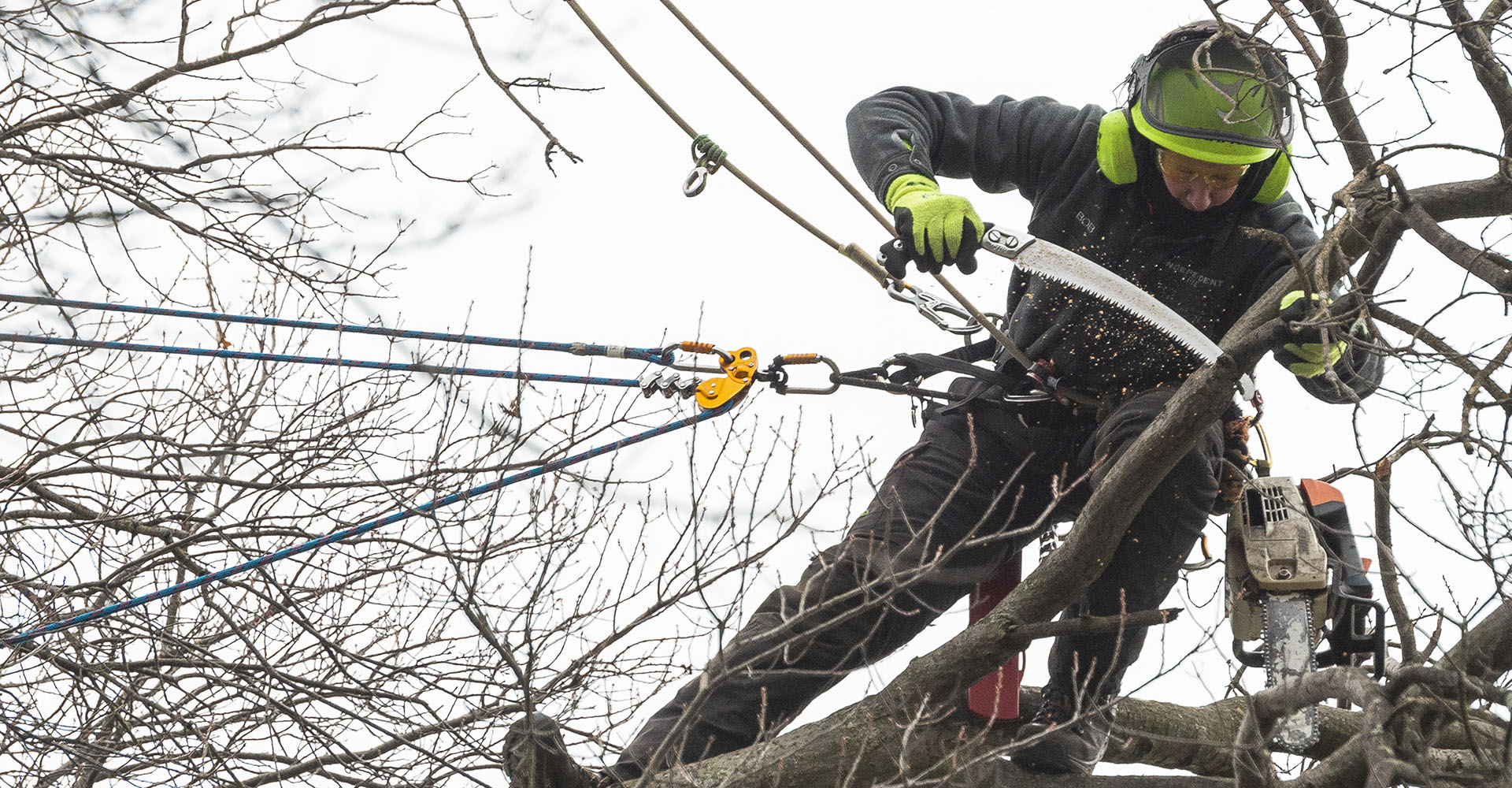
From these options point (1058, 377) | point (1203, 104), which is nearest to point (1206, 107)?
point (1203, 104)

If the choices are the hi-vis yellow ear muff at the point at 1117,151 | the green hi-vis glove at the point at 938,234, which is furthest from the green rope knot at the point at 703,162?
the hi-vis yellow ear muff at the point at 1117,151

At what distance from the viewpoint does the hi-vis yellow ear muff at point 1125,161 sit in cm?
396

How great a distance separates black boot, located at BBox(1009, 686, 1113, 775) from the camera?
3.88 meters

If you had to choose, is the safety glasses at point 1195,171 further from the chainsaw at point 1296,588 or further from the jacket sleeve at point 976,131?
the chainsaw at point 1296,588

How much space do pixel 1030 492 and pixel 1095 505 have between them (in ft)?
2.45

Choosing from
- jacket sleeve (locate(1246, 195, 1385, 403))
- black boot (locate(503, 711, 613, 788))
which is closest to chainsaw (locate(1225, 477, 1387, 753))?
jacket sleeve (locate(1246, 195, 1385, 403))

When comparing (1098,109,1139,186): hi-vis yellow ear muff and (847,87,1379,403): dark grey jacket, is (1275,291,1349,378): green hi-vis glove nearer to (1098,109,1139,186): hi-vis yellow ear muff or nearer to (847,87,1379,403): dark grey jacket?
(847,87,1379,403): dark grey jacket

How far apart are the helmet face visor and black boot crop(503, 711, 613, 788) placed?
2.20 metres

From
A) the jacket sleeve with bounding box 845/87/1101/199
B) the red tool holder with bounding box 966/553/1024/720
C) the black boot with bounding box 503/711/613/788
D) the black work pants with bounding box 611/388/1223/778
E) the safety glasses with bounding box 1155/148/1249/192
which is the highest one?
the jacket sleeve with bounding box 845/87/1101/199

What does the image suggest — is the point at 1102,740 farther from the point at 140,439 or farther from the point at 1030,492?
the point at 140,439

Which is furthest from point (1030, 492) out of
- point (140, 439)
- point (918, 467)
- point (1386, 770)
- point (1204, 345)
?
point (140, 439)

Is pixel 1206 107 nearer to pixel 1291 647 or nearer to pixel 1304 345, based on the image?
pixel 1304 345

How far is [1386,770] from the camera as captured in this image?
9.61 ft

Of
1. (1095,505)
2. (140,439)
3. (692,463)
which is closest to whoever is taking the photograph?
(1095,505)
